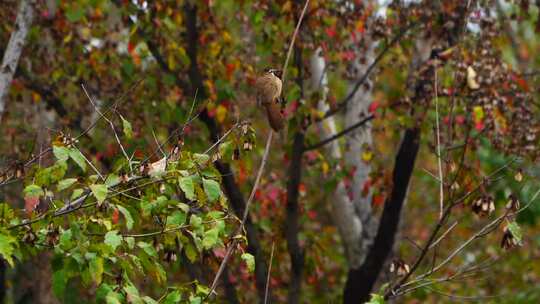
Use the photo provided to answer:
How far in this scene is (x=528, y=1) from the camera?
6.99 meters

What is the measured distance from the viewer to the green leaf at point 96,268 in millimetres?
3656

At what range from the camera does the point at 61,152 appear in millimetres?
3697

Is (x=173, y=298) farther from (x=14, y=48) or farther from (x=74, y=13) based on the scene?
(x=74, y=13)

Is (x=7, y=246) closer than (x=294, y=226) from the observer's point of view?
Yes

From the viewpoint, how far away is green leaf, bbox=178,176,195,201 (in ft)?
12.1

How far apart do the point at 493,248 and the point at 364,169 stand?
16.8 feet

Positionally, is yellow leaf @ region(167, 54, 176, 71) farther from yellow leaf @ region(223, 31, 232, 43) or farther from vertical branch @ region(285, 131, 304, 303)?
vertical branch @ region(285, 131, 304, 303)

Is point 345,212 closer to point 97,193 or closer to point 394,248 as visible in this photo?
point 394,248

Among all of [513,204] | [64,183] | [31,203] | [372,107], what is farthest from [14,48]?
[513,204]

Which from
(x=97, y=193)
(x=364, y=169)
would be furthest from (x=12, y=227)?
(x=364, y=169)

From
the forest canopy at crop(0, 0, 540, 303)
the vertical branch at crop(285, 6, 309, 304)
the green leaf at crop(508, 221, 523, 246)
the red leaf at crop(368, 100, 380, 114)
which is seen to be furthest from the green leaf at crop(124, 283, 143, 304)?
the red leaf at crop(368, 100, 380, 114)

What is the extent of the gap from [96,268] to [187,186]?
0.48 m

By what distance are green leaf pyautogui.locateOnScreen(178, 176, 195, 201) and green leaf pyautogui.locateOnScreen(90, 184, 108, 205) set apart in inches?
11.7

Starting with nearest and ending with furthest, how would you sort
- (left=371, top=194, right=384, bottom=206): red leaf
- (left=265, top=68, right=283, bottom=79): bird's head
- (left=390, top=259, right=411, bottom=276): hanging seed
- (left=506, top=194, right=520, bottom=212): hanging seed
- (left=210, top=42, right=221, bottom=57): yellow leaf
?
(left=265, top=68, right=283, bottom=79): bird's head
(left=506, top=194, right=520, bottom=212): hanging seed
(left=390, top=259, right=411, bottom=276): hanging seed
(left=371, top=194, right=384, bottom=206): red leaf
(left=210, top=42, right=221, bottom=57): yellow leaf
